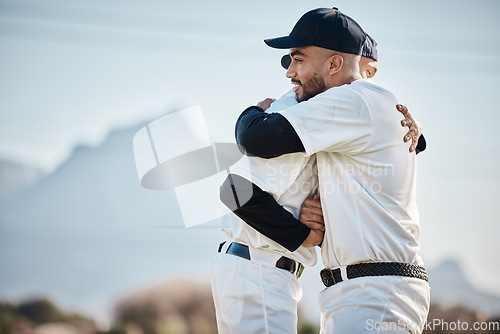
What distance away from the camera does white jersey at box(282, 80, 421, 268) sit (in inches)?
108

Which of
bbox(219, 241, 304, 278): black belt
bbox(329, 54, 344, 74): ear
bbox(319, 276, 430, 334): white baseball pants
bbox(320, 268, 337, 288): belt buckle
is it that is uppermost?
bbox(329, 54, 344, 74): ear

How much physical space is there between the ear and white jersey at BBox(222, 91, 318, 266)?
273 millimetres

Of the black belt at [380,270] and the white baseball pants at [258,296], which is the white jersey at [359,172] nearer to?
the black belt at [380,270]

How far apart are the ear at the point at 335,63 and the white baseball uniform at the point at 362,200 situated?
0.18 m

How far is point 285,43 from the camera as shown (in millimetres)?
3061

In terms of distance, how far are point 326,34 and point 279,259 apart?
120 centimetres

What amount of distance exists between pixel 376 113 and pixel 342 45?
17.2 inches

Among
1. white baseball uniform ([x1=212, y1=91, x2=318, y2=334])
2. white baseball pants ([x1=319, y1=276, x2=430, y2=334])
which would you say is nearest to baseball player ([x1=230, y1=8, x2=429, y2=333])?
white baseball pants ([x1=319, y1=276, x2=430, y2=334])

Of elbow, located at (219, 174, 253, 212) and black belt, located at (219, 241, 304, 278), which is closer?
elbow, located at (219, 174, 253, 212)

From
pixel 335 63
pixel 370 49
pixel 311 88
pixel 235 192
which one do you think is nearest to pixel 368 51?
pixel 370 49

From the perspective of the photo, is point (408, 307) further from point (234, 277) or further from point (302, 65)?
point (302, 65)

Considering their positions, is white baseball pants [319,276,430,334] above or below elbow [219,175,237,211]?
below

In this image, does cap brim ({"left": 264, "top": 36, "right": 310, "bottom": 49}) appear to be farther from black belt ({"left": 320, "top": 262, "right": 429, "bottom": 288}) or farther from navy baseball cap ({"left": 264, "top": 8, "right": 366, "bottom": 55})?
black belt ({"left": 320, "top": 262, "right": 429, "bottom": 288})

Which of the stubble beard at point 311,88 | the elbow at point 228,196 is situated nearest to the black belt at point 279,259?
the elbow at point 228,196
